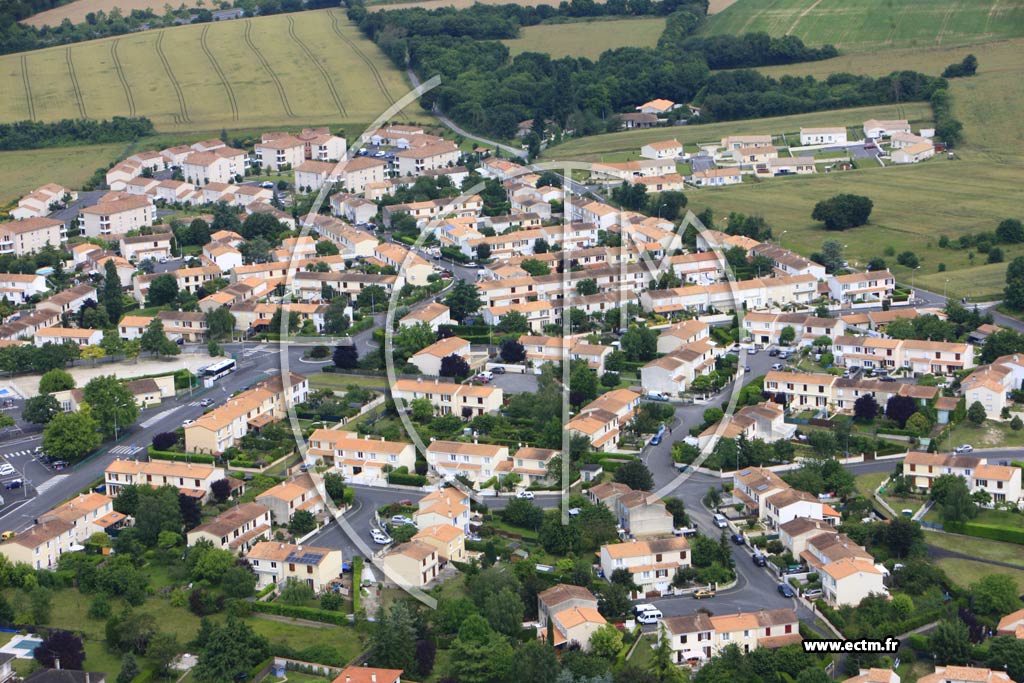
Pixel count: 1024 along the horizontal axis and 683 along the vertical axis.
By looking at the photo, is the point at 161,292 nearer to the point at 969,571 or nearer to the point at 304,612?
the point at 304,612

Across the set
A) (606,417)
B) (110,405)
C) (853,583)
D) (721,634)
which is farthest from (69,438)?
(853,583)

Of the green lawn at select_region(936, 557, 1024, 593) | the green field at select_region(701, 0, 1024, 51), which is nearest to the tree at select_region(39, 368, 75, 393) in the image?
the green lawn at select_region(936, 557, 1024, 593)

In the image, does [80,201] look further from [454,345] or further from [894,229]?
[894,229]

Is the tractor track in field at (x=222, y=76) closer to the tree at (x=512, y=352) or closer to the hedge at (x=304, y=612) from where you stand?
the tree at (x=512, y=352)

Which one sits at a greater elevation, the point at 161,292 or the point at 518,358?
the point at 161,292

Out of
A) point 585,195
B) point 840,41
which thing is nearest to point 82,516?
point 585,195

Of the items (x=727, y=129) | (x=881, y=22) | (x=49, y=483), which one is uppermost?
(x=881, y=22)
